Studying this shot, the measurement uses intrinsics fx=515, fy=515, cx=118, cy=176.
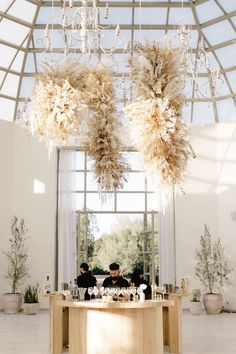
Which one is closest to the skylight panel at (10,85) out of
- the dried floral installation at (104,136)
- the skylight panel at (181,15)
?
the skylight panel at (181,15)

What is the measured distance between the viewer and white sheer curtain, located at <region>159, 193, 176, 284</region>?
14.1m

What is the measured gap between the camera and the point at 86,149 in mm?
4621

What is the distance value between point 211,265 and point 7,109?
278 inches

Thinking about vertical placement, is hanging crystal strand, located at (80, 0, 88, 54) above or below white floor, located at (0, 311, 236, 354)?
above

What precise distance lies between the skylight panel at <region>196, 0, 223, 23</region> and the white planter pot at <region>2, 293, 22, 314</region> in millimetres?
8408

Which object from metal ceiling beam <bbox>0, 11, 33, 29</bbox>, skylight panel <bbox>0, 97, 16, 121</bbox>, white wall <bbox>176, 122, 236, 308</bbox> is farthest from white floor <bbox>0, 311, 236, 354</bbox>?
metal ceiling beam <bbox>0, 11, 33, 29</bbox>

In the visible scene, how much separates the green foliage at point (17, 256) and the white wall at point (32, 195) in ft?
0.60

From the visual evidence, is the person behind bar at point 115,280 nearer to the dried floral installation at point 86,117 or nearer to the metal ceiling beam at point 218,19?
the dried floral installation at point 86,117

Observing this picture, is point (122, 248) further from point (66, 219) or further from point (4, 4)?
point (4, 4)

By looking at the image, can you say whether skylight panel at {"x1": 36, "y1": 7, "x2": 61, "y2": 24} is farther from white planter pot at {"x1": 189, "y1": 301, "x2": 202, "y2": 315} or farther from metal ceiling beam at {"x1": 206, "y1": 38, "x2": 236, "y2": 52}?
white planter pot at {"x1": 189, "y1": 301, "x2": 202, "y2": 315}

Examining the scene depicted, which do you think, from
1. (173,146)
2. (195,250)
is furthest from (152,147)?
(195,250)

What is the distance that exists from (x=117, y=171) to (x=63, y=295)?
12.7 feet

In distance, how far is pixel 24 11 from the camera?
39.9 feet

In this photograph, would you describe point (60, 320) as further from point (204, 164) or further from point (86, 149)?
point (204, 164)
